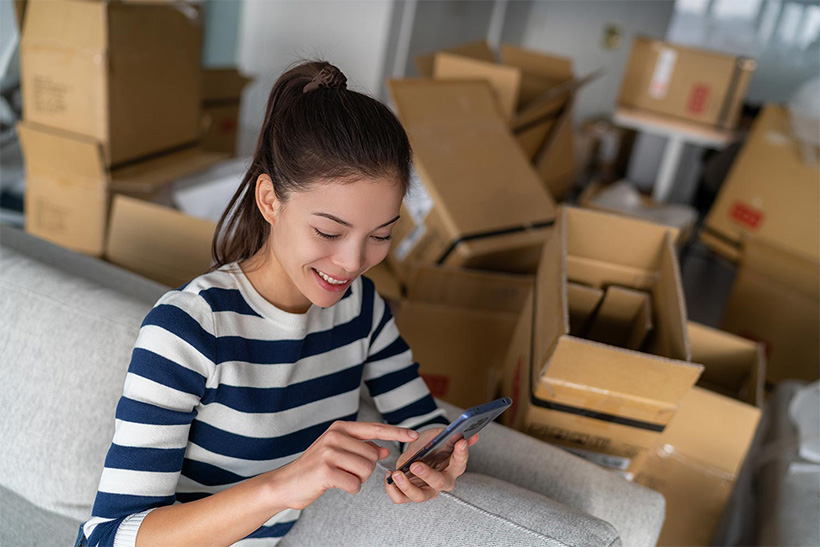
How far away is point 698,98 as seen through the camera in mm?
2867

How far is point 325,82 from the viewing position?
884 mm

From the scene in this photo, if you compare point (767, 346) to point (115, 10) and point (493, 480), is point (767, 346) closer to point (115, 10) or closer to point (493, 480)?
point (493, 480)

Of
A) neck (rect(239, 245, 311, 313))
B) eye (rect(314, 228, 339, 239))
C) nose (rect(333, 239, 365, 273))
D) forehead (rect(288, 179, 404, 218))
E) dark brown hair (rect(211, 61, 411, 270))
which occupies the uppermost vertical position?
dark brown hair (rect(211, 61, 411, 270))

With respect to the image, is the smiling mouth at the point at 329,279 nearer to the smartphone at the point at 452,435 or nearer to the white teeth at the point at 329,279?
the white teeth at the point at 329,279

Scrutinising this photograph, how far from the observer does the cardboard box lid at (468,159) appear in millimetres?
1733

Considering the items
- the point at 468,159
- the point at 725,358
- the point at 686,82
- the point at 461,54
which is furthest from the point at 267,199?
the point at 686,82

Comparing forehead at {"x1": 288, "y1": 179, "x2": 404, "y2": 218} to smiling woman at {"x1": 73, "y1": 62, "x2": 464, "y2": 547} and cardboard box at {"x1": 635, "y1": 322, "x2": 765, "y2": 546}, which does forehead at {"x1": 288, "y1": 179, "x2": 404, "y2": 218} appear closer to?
smiling woman at {"x1": 73, "y1": 62, "x2": 464, "y2": 547}

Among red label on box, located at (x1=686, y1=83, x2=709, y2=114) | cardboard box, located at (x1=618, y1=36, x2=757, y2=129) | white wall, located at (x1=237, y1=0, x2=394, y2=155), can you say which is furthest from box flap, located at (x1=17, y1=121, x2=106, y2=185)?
red label on box, located at (x1=686, y1=83, x2=709, y2=114)

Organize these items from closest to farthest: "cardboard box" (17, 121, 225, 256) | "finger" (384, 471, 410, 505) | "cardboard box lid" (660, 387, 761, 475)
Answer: "finger" (384, 471, 410, 505)
"cardboard box lid" (660, 387, 761, 475)
"cardboard box" (17, 121, 225, 256)

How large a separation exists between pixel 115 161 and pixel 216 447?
4.26ft

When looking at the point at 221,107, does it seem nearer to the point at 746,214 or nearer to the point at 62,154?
the point at 62,154

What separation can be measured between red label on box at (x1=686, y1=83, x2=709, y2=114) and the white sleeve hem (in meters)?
2.75

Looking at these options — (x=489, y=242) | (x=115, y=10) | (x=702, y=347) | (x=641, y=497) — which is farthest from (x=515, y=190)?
(x=115, y=10)

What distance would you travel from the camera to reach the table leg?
2.95 metres
